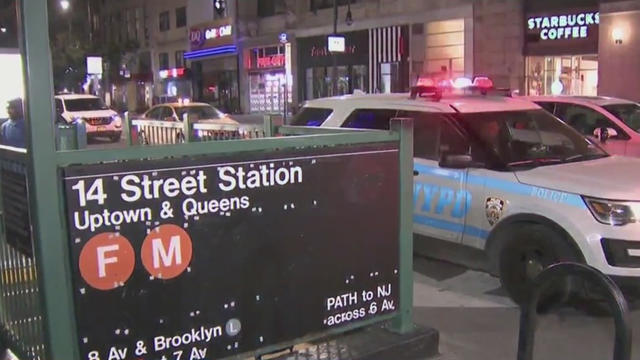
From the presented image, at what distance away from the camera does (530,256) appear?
19.1 ft

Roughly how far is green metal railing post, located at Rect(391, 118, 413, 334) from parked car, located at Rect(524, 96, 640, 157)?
7372mm

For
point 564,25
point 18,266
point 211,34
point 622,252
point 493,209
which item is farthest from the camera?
point 211,34

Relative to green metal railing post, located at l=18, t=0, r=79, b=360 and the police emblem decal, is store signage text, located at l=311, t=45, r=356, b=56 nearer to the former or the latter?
the police emblem decal

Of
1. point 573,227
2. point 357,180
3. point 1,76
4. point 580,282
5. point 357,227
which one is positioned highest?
point 1,76

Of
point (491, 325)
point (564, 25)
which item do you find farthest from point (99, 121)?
point (491, 325)

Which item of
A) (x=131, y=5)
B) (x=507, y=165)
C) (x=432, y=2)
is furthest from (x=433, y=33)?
(x=131, y=5)

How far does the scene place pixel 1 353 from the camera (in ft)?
12.9

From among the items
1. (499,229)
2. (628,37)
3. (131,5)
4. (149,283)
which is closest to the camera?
(149,283)

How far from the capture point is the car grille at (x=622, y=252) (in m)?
5.21

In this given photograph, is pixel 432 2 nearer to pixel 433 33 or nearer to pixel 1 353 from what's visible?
pixel 433 33

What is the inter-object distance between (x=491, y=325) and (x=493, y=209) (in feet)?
3.55

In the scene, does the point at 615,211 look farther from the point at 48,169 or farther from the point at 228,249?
the point at 48,169

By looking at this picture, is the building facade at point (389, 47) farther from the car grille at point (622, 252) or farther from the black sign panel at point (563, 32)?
the car grille at point (622, 252)

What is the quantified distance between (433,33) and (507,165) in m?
23.4
